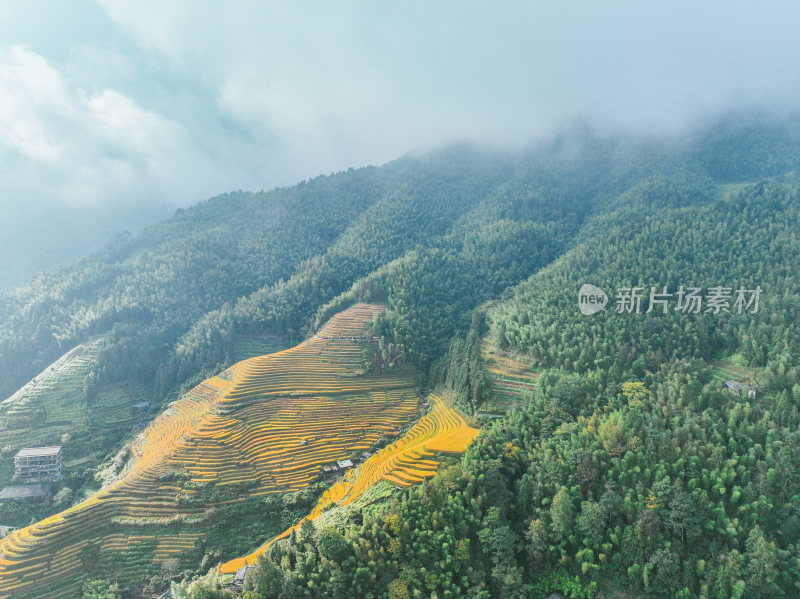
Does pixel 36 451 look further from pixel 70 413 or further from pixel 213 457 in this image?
pixel 213 457

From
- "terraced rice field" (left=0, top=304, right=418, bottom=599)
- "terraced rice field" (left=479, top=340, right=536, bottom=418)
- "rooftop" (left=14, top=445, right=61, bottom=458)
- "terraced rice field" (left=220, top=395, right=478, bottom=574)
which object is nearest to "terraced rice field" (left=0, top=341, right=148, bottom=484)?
"rooftop" (left=14, top=445, right=61, bottom=458)

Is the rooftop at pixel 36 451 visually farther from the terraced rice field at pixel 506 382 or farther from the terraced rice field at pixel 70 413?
the terraced rice field at pixel 506 382

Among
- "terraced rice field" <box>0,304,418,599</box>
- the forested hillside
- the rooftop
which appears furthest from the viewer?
the rooftop

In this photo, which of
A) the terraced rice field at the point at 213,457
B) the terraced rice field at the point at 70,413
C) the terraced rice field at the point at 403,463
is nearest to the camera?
the terraced rice field at the point at 213,457

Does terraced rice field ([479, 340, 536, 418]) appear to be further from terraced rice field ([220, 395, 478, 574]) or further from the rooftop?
the rooftop

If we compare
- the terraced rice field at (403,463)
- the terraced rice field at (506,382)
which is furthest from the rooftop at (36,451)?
the terraced rice field at (506,382)

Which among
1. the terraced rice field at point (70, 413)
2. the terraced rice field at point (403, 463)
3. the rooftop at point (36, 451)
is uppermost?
the terraced rice field at point (70, 413)

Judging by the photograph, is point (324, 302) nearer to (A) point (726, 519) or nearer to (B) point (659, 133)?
(A) point (726, 519)

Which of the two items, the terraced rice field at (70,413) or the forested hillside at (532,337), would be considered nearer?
the forested hillside at (532,337)
